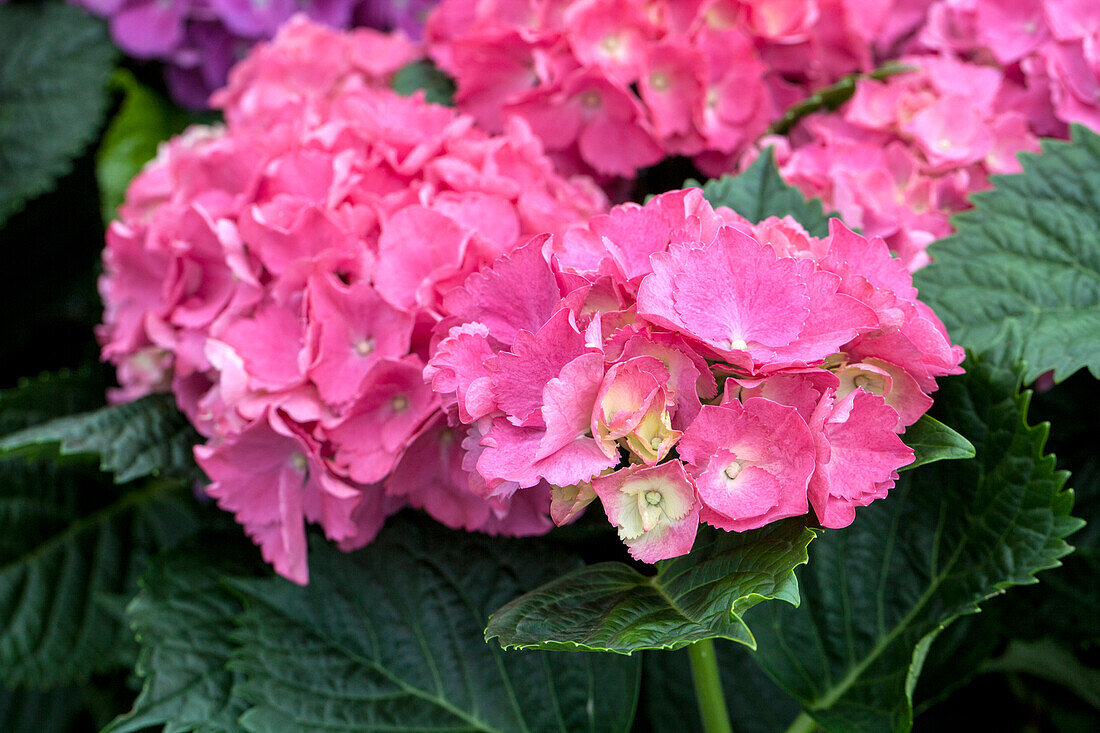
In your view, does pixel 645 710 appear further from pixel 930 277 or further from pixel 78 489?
pixel 78 489

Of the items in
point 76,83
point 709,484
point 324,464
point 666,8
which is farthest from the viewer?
point 76,83

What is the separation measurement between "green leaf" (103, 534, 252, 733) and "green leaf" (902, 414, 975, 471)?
602 millimetres

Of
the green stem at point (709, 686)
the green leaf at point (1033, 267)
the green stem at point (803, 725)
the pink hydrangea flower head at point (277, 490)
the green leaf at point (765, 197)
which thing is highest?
the green leaf at point (765, 197)

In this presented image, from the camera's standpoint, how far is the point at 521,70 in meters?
1.04

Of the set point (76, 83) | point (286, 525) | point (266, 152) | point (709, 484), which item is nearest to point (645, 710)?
point (286, 525)

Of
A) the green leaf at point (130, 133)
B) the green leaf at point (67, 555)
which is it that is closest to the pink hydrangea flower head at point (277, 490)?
the green leaf at point (67, 555)

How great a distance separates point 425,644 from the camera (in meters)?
0.84

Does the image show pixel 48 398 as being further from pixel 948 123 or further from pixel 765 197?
pixel 948 123

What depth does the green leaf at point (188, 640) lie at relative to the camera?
79 centimetres

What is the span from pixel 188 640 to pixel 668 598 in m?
0.51

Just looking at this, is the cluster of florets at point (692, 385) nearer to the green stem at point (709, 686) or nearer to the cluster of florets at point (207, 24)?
the green stem at point (709, 686)

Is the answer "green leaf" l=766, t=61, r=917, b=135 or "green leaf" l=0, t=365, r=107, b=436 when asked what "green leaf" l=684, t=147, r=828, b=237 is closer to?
"green leaf" l=766, t=61, r=917, b=135

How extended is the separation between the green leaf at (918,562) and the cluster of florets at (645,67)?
41cm

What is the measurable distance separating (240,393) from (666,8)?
604 millimetres
